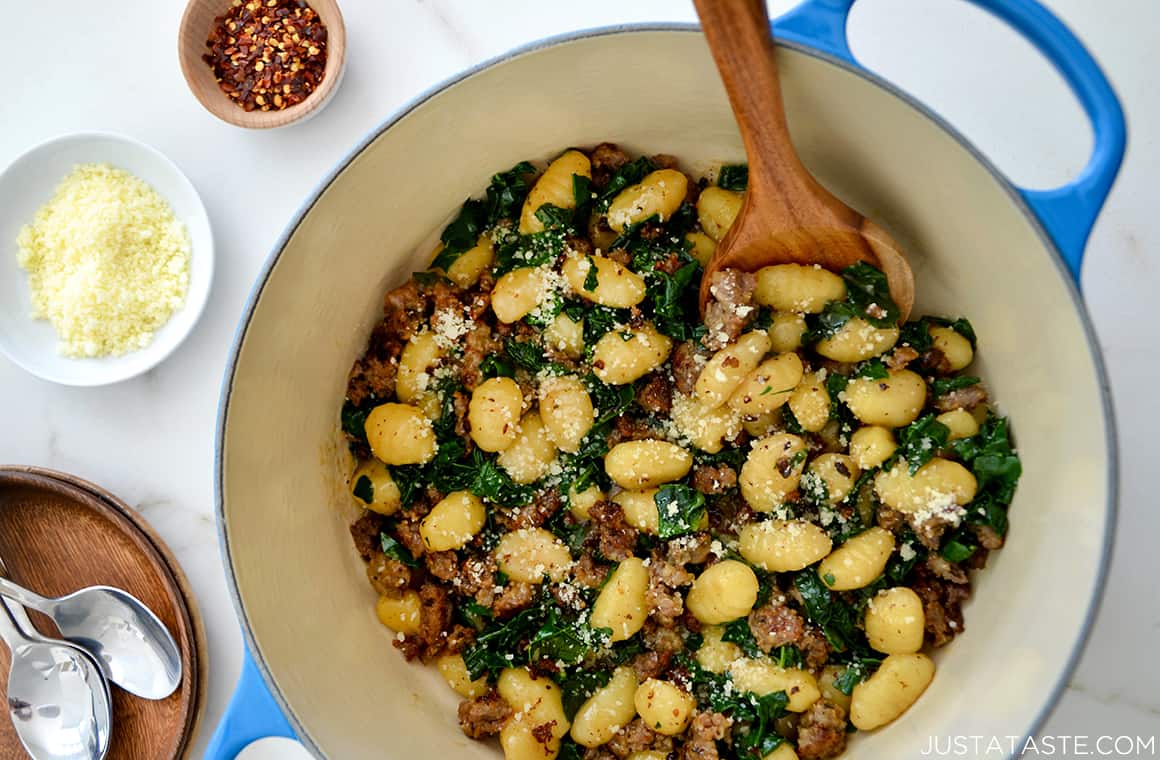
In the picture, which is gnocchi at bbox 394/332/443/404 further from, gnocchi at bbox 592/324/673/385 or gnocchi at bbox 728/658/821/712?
gnocchi at bbox 728/658/821/712

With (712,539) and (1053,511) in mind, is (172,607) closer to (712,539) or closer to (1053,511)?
(712,539)

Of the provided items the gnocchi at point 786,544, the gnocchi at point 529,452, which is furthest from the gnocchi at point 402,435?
the gnocchi at point 786,544

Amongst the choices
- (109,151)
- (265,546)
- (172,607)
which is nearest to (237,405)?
(265,546)

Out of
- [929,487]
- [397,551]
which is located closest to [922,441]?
[929,487]

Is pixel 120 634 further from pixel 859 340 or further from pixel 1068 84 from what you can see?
pixel 1068 84

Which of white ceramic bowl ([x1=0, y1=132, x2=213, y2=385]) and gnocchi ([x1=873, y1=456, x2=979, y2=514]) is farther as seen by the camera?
white ceramic bowl ([x1=0, y1=132, x2=213, y2=385])

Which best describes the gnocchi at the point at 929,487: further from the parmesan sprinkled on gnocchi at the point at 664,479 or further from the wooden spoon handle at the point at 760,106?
the wooden spoon handle at the point at 760,106

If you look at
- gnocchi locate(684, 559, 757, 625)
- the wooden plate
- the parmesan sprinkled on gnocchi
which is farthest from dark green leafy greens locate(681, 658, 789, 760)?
the wooden plate
